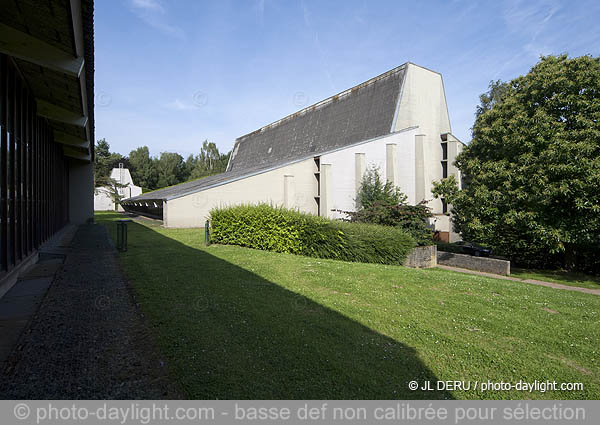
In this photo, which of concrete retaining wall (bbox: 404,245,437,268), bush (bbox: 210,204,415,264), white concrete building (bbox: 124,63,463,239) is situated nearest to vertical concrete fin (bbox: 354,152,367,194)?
white concrete building (bbox: 124,63,463,239)

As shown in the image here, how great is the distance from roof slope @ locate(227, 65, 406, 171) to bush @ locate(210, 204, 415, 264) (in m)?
11.5

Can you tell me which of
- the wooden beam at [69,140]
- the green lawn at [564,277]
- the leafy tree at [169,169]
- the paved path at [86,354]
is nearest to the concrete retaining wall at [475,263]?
the green lawn at [564,277]

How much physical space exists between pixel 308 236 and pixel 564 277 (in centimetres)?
1212

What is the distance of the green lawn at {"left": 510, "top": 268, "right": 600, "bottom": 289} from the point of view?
44.4 feet

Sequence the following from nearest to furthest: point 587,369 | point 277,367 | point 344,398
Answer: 1. point 344,398
2. point 277,367
3. point 587,369

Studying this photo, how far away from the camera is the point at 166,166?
75.4m

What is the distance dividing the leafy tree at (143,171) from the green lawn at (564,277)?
241ft

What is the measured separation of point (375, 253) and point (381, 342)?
8619mm

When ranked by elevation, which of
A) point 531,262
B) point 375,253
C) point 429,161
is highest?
point 429,161

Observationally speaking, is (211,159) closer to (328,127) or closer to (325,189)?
(328,127)

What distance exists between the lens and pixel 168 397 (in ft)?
9.69

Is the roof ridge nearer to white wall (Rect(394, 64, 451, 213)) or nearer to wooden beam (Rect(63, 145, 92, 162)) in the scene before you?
white wall (Rect(394, 64, 451, 213))

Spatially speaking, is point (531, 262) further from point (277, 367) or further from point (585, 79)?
point (277, 367)
